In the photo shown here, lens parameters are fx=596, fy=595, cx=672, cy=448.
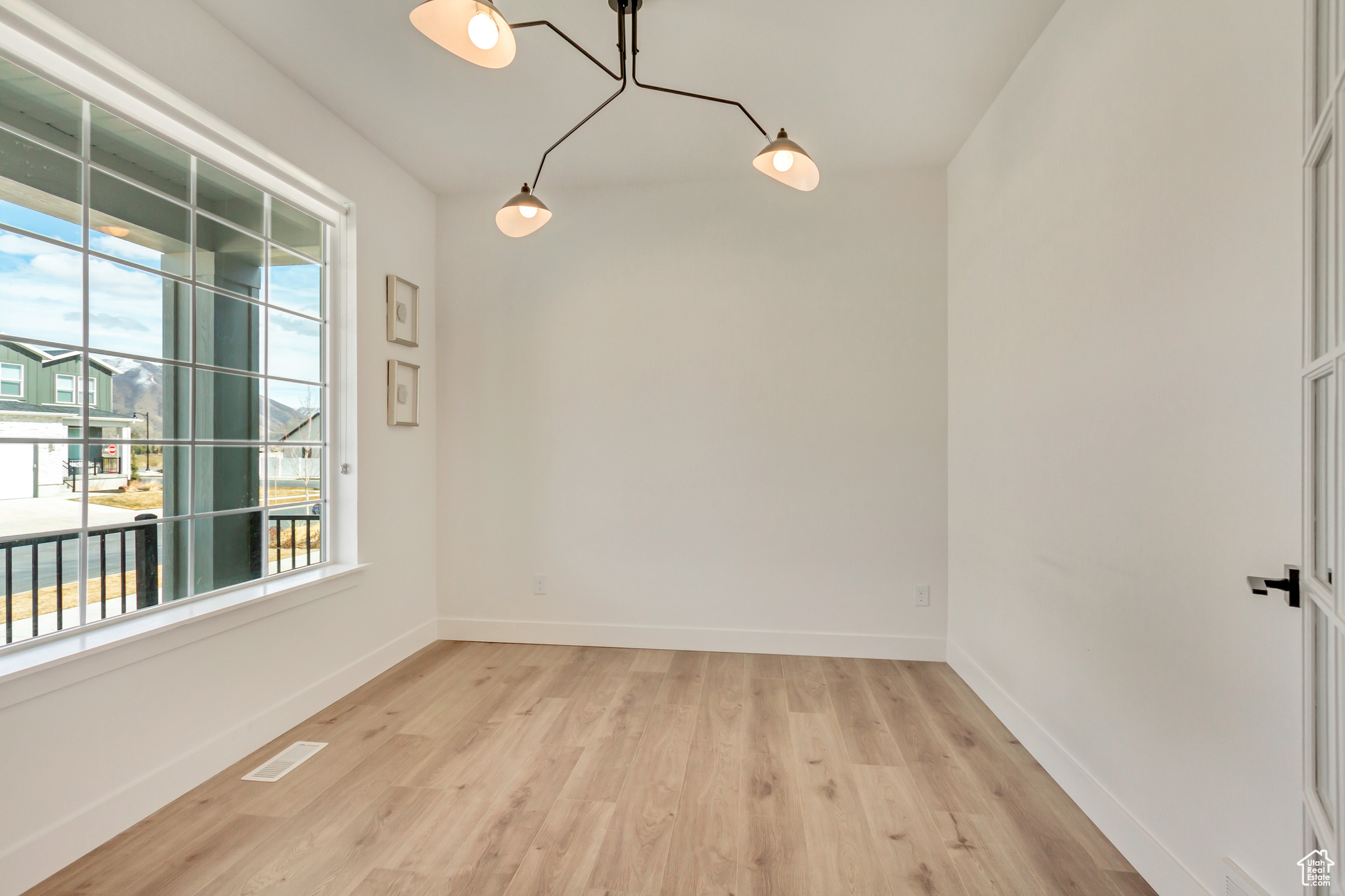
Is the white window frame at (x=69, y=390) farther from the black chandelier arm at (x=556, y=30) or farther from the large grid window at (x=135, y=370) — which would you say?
the black chandelier arm at (x=556, y=30)

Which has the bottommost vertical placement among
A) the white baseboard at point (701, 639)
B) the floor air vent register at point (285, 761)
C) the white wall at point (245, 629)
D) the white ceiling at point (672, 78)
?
the floor air vent register at point (285, 761)

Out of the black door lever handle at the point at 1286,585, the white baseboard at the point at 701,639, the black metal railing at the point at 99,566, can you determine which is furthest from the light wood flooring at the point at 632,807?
the black door lever handle at the point at 1286,585

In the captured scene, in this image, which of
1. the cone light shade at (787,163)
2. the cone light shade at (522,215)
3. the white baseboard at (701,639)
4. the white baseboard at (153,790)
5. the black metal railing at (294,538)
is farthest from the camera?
the white baseboard at (701,639)

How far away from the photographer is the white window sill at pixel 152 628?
1633 mm

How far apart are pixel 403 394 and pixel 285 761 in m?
1.89

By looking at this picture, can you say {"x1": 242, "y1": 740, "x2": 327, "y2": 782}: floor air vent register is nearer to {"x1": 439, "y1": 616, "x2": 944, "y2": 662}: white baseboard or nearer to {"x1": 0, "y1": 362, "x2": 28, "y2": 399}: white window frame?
{"x1": 439, "y1": 616, "x2": 944, "y2": 662}: white baseboard

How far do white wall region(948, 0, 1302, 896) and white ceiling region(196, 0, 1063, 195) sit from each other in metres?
0.36

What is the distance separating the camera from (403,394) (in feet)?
11.2

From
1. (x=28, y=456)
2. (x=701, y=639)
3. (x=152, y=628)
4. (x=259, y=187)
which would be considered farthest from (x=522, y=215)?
(x=701, y=639)

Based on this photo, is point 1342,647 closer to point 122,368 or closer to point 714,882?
point 714,882

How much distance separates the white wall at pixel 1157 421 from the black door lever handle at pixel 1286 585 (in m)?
0.04

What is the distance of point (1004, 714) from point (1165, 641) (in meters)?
1.18

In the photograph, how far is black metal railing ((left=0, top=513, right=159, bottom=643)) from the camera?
5.63 feet

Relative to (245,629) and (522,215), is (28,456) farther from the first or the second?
(522,215)
